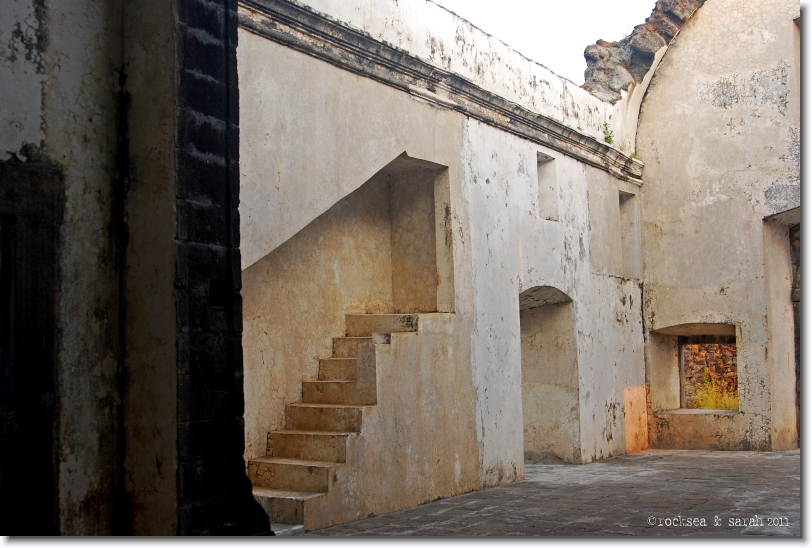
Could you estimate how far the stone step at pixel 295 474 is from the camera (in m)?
6.38

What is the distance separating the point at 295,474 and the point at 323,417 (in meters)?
0.61

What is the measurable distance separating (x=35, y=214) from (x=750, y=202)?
9490 millimetres

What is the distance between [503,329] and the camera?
880cm

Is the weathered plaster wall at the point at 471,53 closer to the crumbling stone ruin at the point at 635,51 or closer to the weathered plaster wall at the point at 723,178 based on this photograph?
the crumbling stone ruin at the point at 635,51

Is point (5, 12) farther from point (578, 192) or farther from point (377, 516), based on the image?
point (578, 192)

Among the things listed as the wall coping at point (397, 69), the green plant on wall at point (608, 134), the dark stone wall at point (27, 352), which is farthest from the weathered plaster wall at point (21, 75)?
the green plant on wall at point (608, 134)

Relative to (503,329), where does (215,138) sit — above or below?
above

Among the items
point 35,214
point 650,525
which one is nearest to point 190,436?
point 35,214

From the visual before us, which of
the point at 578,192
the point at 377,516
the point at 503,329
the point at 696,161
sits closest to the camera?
the point at 377,516

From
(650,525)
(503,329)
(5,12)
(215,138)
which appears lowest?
(650,525)

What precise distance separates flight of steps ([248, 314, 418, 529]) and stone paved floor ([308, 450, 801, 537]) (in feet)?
1.09

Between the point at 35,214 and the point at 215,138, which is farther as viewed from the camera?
the point at 215,138

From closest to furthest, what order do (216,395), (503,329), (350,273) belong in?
(216,395) → (350,273) → (503,329)

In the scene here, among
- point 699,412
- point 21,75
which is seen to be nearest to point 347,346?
point 21,75
